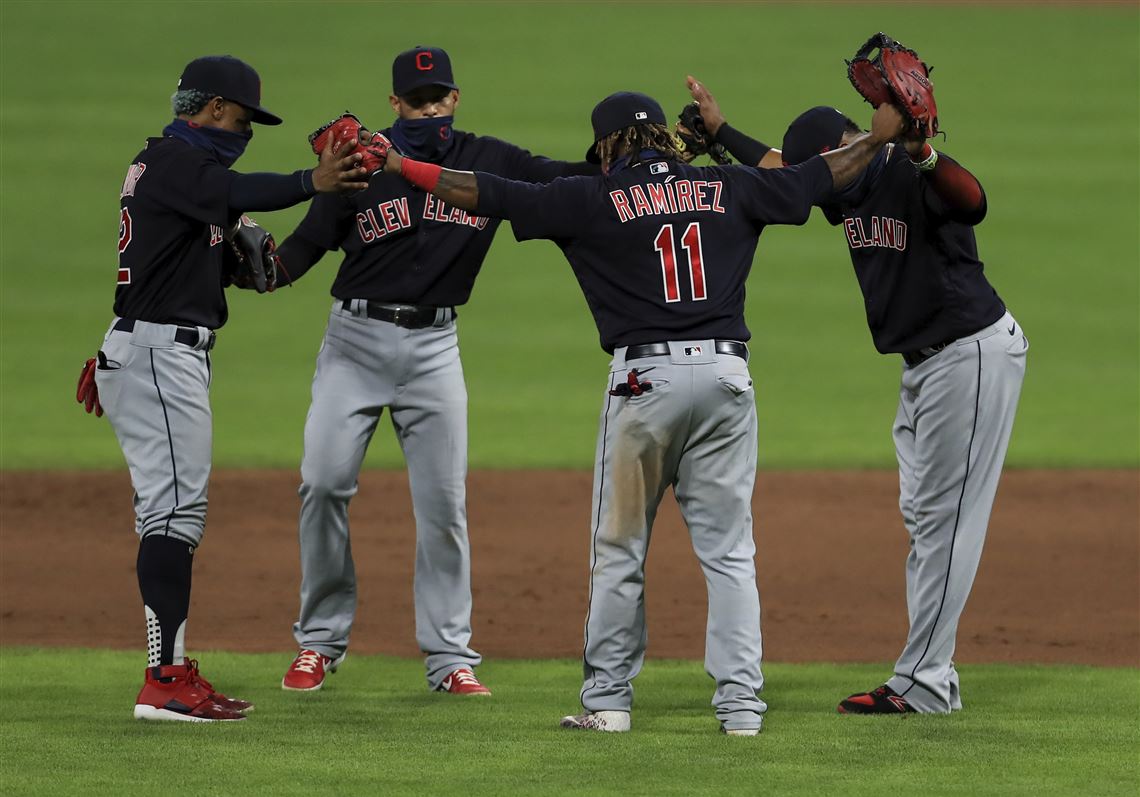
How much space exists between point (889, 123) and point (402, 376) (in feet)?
6.84

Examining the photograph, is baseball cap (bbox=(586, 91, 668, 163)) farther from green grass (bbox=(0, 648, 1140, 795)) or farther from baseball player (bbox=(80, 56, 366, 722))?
green grass (bbox=(0, 648, 1140, 795))

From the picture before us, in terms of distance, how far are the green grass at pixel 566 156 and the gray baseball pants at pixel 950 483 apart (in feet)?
21.2

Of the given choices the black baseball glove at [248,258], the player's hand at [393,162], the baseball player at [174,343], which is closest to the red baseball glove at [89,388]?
the baseball player at [174,343]

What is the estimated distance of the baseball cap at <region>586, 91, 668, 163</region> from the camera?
5238 millimetres

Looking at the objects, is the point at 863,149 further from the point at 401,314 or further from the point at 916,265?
the point at 401,314

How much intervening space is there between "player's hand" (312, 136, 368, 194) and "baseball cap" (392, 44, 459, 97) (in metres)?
1.11

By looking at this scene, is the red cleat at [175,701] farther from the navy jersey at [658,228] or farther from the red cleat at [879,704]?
the red cleat at [879,704]

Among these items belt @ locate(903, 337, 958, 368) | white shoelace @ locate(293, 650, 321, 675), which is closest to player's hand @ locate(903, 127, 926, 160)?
belt @ locate(903, 337, 958, 368)

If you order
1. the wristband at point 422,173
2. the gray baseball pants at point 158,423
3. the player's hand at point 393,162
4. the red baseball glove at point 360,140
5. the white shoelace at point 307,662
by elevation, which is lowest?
the white shoelace at point 307,662

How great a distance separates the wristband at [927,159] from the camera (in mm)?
5363

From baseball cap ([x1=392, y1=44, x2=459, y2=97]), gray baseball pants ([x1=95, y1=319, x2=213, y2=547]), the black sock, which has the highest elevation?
baseball cap ([x1=392, y1=44, x2=459, y2=97])

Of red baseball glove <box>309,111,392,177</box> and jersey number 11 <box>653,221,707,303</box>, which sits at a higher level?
red baseball glove <box>309,111,392,177</box>

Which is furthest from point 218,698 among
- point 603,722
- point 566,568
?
point 566,568

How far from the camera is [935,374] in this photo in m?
5.63
